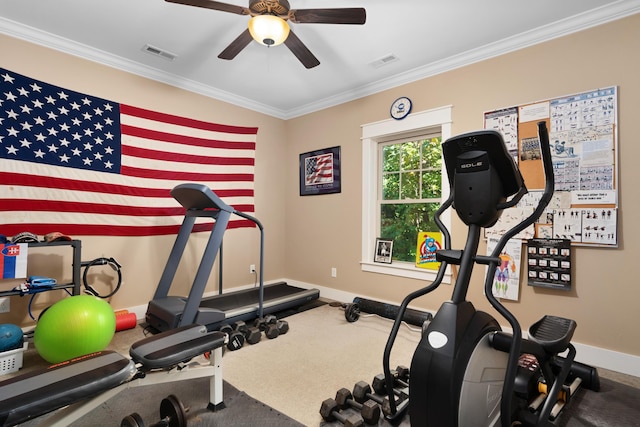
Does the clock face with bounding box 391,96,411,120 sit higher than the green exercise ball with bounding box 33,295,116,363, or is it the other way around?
the clock face with bounding box 391,96,411,120

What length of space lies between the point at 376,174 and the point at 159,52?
279 cm

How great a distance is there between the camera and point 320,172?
452 cm

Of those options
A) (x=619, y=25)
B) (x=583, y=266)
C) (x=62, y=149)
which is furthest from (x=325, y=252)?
(x=619, y=25)

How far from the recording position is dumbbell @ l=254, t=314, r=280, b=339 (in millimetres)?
2975

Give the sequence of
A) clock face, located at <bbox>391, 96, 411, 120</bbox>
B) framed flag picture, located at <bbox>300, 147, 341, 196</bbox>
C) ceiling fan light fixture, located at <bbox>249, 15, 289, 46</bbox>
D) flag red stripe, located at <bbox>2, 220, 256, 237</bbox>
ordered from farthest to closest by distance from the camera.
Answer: framed flag picture, located at <bbox>300, 147, 341, 196</bbox>, clock face, located at <bbox>391, 96, 411, 120</bbox>, flag red stripe, located at <bbox>2, 220, 256, 237</bbox>, ceiling fan light fixture, located at <bbox>249, 15, 289, 46</bbox>

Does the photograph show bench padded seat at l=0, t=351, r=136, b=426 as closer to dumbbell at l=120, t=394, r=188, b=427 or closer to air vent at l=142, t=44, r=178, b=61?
dumbbell at l=120, t=394, r=188, b=427

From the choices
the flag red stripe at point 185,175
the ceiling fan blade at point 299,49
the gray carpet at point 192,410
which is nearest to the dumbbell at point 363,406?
the gray carpet at point 192,410

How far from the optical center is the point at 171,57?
3.32 m

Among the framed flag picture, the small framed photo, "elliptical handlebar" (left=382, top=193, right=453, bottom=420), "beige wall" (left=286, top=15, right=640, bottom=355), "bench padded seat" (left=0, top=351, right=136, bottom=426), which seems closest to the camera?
"bench padded seat" (left=0, top=351, right=136, bottom=426)

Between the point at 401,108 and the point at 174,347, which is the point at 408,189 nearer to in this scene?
the point at 401,108

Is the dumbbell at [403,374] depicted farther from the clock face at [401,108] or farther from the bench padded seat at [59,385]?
the clock face at [401,108]

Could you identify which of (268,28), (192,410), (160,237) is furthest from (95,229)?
(268,28)

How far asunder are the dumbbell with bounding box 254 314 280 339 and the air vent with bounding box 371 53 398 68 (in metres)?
2.93

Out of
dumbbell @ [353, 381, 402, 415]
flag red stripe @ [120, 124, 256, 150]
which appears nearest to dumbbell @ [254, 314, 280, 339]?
dumbbell @ [353, 381, 402, 415]
